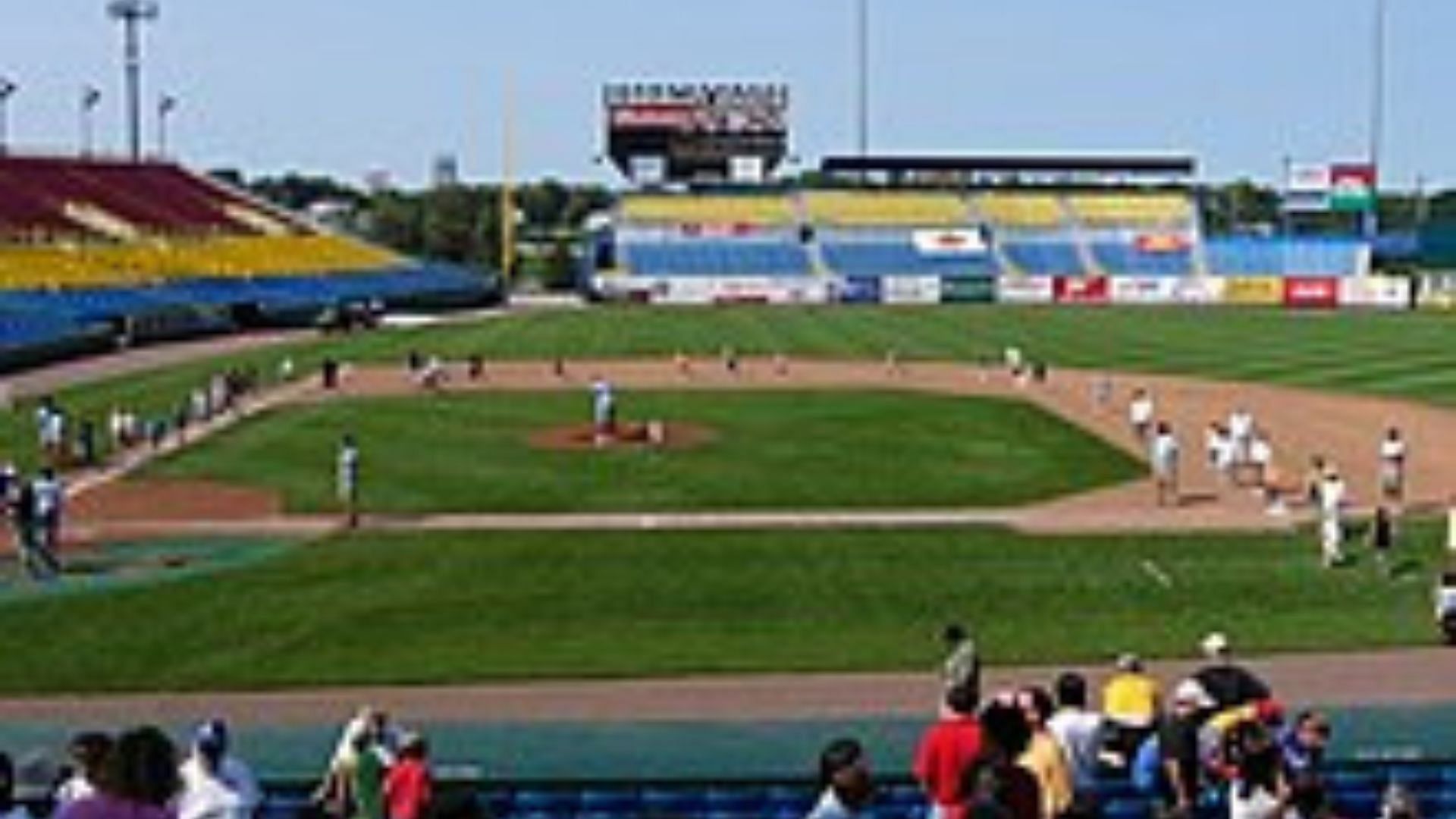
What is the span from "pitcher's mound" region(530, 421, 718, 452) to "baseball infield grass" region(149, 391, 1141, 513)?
1.26 ft

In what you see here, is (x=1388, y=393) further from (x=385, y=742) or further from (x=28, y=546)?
(x=385, y=742)

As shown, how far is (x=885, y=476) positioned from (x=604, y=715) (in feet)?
61.6

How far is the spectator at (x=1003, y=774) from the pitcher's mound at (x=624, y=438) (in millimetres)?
32926

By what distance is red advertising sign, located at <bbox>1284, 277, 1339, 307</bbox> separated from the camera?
112625mm

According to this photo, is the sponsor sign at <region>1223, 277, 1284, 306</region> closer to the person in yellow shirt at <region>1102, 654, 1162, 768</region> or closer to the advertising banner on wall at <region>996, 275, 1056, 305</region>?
the advertising banner on wall at <region>996, 275, 1056, 305</region>

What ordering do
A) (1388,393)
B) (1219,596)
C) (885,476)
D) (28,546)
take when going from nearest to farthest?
(1219,596) → (28,546) → (885,476) → (1388,393)

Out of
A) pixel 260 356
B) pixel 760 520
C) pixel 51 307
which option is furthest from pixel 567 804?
pixel 51 307

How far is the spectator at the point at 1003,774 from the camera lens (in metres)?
8.84

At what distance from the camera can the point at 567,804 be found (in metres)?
13.5

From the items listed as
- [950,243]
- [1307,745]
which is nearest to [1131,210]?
[950,243]

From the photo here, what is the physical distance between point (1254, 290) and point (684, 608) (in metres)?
93.7

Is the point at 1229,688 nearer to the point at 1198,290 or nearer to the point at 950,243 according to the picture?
the point at 1198,290

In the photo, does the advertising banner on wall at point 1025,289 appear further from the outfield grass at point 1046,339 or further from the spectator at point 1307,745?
the spectator at point 1307,745

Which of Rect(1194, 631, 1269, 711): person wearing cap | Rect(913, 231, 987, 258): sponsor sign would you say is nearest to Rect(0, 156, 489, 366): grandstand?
Rect(913, 231, 987, 258): sponsor sign
